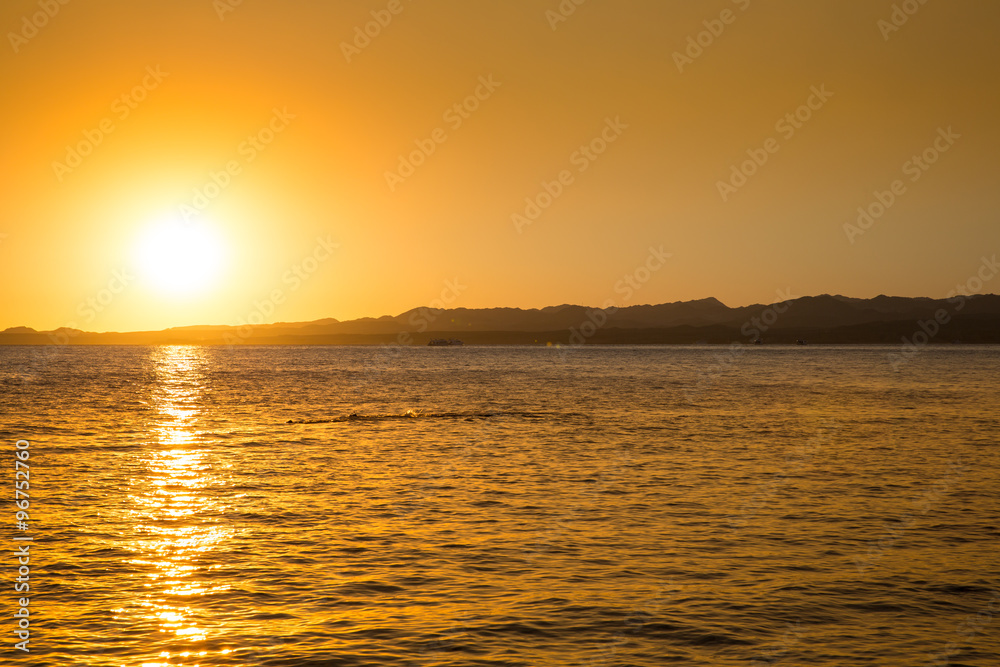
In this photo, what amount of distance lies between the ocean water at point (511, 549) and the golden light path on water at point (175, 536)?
8 cm

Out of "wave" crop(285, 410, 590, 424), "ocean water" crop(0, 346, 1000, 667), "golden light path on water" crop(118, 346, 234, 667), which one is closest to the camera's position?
"ocean water" crop(0, 346, 1000, 667)

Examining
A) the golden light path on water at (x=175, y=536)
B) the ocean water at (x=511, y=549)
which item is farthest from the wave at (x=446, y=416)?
the golden light path on water at (x=175, y=536)

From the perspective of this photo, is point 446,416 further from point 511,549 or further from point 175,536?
point 511,549

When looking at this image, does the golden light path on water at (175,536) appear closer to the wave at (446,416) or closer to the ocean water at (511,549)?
the ocean water at (511,549)

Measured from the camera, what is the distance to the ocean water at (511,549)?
442 inches

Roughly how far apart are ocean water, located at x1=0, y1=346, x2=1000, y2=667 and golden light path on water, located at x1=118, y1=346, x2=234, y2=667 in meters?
0.08

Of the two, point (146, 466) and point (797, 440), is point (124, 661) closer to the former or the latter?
point (146, 466)

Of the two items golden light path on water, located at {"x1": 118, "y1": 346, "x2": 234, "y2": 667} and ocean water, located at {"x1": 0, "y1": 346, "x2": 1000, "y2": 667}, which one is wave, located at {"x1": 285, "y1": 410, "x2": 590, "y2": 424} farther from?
golden light path on water, located at {"x1": 118, "y1": 346, "x2": 234, "y2": 667}

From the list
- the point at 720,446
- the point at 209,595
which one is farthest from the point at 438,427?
the point at 209,595

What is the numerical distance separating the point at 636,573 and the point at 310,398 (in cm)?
Answer: 5657

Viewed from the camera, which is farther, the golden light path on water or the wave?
the wave

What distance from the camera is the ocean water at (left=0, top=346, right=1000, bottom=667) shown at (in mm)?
11219

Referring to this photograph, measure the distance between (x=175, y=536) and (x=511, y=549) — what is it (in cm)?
706

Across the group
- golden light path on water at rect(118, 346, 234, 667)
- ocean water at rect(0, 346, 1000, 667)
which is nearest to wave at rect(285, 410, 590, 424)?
ocean water at rect(0, 346, 1000, 667)
